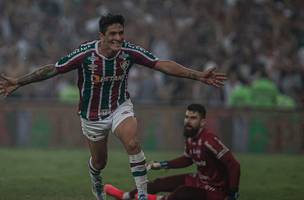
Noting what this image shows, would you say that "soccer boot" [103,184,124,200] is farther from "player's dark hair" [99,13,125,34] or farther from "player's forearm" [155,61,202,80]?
"player's dark hair" [99,13,125,34]

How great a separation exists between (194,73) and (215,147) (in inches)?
40.7

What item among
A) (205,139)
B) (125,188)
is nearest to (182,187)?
(205,139)

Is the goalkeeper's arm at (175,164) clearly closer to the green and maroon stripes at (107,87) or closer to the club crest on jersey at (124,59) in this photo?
the green and maroon stripes at (107,87)

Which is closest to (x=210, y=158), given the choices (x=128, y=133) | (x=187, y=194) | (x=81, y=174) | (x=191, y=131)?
(x=191, y=131)

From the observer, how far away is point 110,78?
1031 cm

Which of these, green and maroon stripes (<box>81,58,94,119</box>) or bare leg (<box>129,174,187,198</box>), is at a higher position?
green and maroon stripes (<box>81,58,94,119</box>)

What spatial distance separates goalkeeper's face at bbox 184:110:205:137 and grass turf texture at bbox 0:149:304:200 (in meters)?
2.26

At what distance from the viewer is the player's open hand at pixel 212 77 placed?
10.2m

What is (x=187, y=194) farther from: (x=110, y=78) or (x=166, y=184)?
(x=110, y=78)

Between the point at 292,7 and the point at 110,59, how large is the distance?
14.3 metres

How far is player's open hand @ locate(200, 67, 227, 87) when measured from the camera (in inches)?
400

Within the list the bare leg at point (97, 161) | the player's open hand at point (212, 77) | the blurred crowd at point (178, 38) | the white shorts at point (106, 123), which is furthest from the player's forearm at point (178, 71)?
the blurred crowd at point (178, 38)

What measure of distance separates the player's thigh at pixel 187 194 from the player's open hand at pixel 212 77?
1252 mm

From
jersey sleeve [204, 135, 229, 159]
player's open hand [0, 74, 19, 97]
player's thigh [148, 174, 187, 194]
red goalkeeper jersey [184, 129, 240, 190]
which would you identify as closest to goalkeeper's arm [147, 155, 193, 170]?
player's thigh [148, 174, 187, 194]
